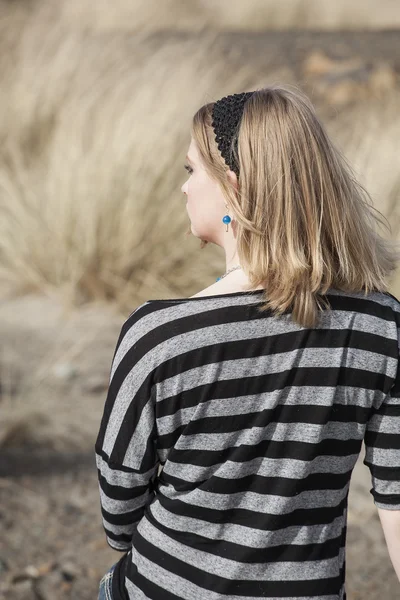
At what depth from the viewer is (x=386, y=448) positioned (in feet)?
4.53

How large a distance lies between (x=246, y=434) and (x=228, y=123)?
1.72 ft

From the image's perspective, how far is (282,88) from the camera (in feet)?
4.32

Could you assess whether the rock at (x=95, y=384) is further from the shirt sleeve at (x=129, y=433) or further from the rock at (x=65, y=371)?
the shirt sleeve at (x=129, y=433)

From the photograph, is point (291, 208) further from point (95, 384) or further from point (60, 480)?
point (95, 384)

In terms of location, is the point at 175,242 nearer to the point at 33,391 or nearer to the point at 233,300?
the point at 33,391

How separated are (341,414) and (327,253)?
0.92 ft

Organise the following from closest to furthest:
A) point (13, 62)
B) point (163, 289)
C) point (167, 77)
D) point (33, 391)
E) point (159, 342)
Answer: point (159, 342), point (33, 391), point (163, 289), point (167, 77), point (13, 62)

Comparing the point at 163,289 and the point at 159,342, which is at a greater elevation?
the point at 159,342

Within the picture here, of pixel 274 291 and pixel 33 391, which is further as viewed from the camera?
pixel 33 391

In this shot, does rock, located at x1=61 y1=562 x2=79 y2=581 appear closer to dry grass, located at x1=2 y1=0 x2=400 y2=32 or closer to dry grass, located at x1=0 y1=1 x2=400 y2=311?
dry grass, located at x1=0 y1=1 x2=400 y2=311

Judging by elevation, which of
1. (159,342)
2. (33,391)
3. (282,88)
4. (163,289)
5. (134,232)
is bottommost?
(33,391)

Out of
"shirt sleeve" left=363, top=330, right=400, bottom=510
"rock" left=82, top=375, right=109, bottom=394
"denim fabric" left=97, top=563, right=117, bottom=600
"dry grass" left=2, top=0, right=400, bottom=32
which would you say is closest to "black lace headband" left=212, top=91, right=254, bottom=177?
"shirt sleeve" left=363, top=330, right=400, bottom=510

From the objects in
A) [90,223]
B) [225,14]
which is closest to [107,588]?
[90,223]

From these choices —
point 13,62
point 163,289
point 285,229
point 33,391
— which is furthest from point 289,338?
point 13,62
